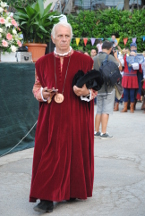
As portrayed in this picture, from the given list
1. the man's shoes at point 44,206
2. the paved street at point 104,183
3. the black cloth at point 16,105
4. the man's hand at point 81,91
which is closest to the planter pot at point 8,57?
the black cloth at point 16,105

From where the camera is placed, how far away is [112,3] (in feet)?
98.1

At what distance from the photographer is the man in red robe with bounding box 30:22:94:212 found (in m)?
4.79

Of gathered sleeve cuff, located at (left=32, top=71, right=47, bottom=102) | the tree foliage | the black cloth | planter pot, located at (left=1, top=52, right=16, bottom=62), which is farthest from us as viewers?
Answer: the tree foliage

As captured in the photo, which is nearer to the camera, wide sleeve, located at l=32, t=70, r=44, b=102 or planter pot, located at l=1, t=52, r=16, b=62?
wide sleeve, located at l=32, t=70, r=44, b=102

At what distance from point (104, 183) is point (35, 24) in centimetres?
334

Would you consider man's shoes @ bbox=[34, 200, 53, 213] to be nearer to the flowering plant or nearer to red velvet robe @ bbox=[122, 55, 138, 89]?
the flowering plant

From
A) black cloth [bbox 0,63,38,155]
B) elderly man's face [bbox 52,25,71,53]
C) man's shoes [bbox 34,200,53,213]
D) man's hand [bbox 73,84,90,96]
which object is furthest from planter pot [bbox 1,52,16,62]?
man's shoes [bbox 34,200,53,213]

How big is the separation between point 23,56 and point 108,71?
170 cm

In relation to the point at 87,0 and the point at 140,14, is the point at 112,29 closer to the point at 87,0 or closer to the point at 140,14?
the point at 140,14

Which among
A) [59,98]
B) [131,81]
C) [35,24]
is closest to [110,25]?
[131,81]

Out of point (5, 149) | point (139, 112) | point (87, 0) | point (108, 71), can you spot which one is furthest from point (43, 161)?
point (87, 0)

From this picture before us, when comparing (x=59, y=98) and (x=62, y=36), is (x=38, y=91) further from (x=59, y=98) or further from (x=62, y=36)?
(x=62, y=36)

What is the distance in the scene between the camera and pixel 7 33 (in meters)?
7.73

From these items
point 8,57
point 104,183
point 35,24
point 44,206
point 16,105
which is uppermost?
point 35,24
